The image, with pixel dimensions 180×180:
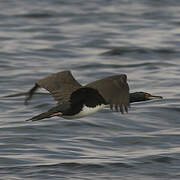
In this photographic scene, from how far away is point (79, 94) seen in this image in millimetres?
9352

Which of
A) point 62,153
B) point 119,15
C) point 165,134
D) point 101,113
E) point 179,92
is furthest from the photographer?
point 119,15

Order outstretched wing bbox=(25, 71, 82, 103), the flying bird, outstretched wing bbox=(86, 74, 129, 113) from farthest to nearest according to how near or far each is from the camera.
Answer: outstretched wing bbox=(25, 71, 82, 103) → the flying bird → outstretched wing bbox=(86, 74, 129, 113)

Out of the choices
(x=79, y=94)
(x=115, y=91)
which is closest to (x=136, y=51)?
(x=79, y=94)

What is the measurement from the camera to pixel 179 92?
45.2 feet

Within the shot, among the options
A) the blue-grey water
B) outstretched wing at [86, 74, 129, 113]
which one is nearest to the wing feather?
the blue-grey water

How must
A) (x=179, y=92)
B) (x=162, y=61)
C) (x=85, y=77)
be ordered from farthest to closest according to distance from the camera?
1. (x=162, y=61)
2. (x=85, y=77)
3. (x=179, y=92)

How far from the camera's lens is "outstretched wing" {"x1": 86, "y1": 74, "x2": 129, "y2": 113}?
8.25 m

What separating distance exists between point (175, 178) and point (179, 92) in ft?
16.0

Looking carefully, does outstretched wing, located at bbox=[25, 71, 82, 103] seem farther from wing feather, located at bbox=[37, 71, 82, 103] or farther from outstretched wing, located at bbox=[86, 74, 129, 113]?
outstretched wing, located at bbox=[86, 74, 129, 113]

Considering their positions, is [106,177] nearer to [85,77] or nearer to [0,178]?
[0,178]

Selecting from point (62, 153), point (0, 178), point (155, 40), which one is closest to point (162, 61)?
point (155, 40)

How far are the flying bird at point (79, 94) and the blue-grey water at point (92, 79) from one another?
0.64m

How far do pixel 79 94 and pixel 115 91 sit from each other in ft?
3.43

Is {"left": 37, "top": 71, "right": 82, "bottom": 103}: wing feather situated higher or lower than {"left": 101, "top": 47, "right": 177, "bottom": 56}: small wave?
higher
